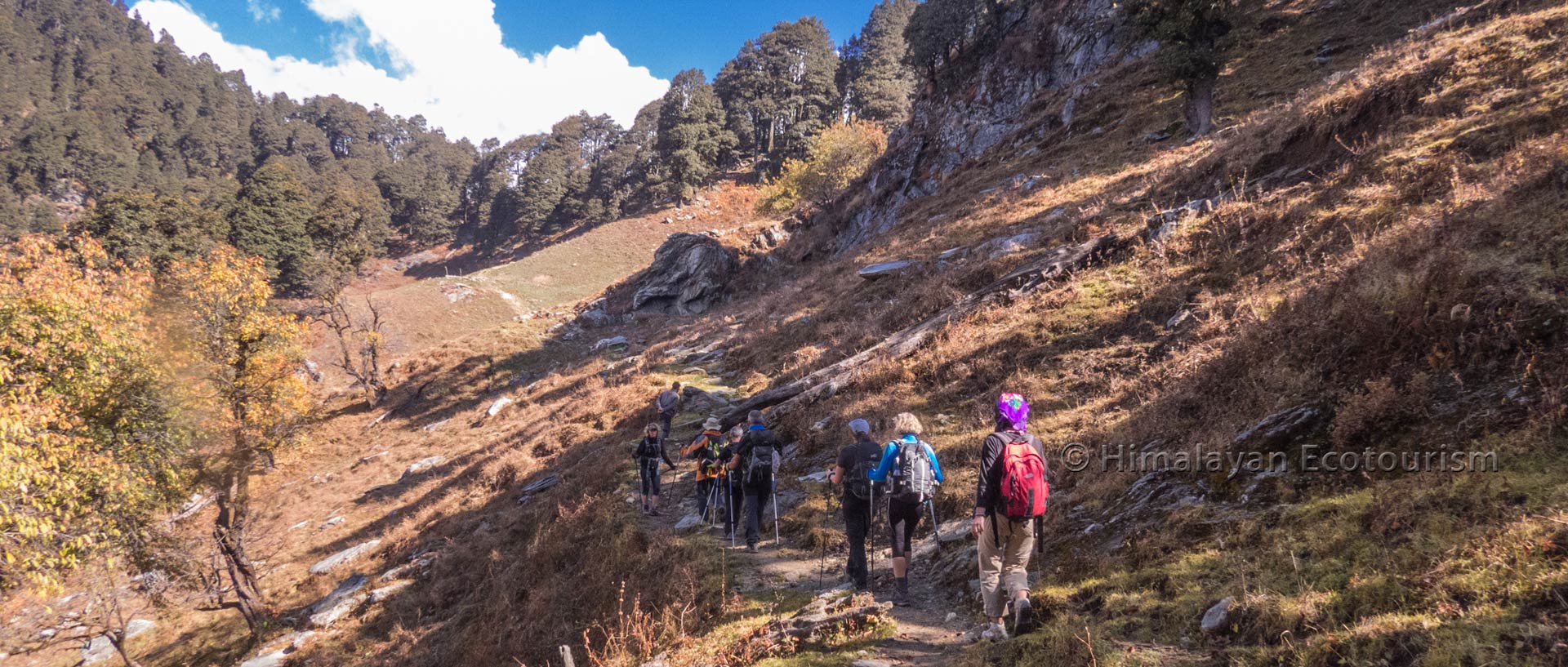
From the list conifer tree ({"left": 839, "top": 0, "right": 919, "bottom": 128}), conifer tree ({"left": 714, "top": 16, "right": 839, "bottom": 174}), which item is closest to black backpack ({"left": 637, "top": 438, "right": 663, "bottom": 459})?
conifer tree ({"left": 839, "top": 0, "right": 919, "bottom": 128})

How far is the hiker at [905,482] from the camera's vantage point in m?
6.78

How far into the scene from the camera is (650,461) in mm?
12852

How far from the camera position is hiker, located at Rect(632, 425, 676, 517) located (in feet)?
41.9

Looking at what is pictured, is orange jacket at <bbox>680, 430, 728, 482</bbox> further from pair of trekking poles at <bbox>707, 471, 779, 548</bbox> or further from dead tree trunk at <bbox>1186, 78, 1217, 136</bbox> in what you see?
Answer: dead tree trunk at <bbox>1186, 78, 1217, 136</bbox>

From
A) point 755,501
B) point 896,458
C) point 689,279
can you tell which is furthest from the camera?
point 689,279

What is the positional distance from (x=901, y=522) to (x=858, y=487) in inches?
25.3

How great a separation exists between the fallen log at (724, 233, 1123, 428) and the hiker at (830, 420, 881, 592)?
735 cm

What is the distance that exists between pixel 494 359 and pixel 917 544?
37762mm

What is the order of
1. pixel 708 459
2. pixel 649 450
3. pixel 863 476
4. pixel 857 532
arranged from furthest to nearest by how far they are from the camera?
pixel 649 450 → pixel 708 459 → pixel 857 532 → pixel 863 476

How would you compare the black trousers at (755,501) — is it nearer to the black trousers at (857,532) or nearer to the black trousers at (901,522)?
the black trousers at (857,532)

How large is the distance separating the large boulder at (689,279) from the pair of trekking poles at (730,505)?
107 feet

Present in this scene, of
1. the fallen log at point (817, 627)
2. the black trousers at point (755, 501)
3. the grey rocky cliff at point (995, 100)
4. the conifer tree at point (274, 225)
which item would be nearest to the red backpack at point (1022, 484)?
the fallen log at point (817, 627)

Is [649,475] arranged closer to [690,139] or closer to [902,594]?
[902,594]

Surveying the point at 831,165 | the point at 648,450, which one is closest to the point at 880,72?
the point at 831,165
